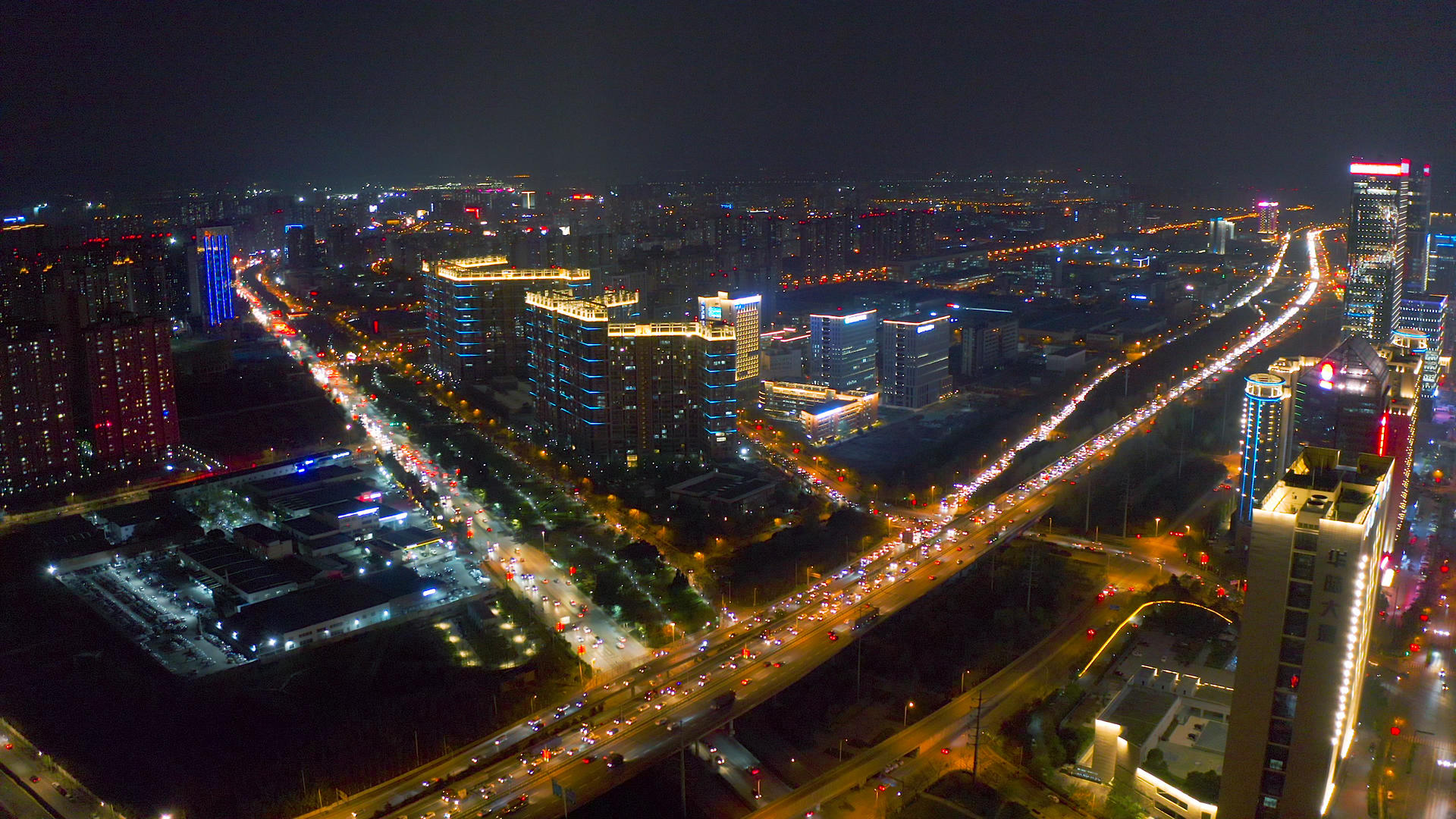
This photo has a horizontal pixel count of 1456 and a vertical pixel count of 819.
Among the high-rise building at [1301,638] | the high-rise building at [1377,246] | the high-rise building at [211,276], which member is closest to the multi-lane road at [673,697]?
the high-rise building at [1301,638]

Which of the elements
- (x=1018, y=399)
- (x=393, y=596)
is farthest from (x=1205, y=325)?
(x=393, y=596)

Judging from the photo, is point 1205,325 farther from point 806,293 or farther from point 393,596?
point 393,596

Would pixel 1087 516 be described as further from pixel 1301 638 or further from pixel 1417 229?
pixel 1417 229

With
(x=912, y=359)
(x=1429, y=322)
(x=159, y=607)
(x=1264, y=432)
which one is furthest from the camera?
(x=912, y=359)

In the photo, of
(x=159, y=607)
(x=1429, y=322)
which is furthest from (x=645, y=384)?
(x=1429, y=322)

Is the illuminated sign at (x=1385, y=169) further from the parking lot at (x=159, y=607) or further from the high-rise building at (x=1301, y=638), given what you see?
the parking lot at (x=159, y=607)

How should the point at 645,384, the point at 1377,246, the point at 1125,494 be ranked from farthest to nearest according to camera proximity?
the point at 1377,246, the point at 645,384, the point at 1125,494

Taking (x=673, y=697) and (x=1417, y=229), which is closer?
(x=673, y=697)
